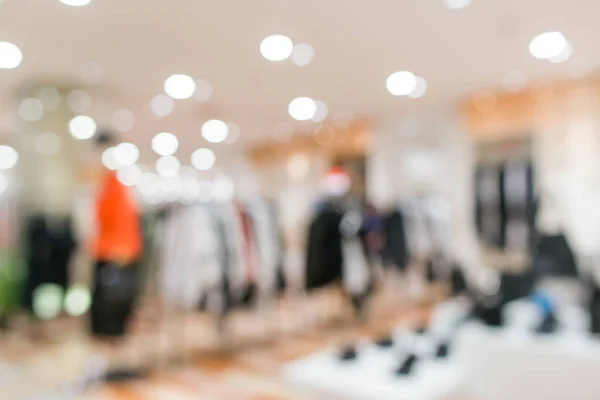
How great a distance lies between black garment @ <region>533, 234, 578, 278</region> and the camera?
11.7 ft

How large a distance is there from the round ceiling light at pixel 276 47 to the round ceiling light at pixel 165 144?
228 cm

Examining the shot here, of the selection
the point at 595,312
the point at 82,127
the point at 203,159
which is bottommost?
the point at 595,312

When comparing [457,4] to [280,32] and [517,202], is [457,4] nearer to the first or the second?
[280,32]

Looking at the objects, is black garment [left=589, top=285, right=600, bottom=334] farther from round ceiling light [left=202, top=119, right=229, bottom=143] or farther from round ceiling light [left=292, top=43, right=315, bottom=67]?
round ceiling light [left=202, top=119, right=229, bottom=143]

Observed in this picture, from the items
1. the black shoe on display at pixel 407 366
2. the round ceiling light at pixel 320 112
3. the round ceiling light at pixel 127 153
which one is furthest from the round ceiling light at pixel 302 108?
the black shoe on display at pixel 407 366

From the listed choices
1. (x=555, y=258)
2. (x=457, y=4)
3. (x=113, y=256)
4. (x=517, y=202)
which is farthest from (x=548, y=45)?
(x=113, y=256)

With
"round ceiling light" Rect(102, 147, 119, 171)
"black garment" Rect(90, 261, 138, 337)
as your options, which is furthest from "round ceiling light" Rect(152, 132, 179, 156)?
"black garment" Rect(90, 261, 138, 337)

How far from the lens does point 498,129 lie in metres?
5.07

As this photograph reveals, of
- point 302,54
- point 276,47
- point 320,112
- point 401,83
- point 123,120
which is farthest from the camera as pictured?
point 320,112

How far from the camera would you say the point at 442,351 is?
2477 mm

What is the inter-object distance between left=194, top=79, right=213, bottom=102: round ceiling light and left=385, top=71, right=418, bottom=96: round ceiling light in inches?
58.4

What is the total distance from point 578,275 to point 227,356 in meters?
2.78

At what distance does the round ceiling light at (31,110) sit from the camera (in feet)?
12.9

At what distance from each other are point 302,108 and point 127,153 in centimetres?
181
